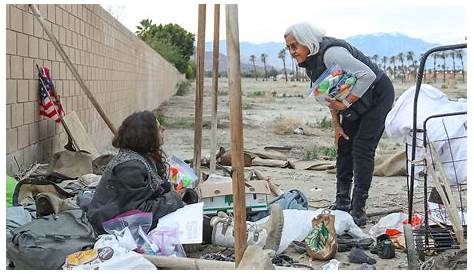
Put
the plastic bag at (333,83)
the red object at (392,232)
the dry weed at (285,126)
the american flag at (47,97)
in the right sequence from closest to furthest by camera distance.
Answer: the red object at (392,232) < the plastic bag at (333,83) < the american flag at (47,97) < the dry weed at (285,126)

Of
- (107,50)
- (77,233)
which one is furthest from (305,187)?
(107,50)

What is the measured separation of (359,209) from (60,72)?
158 inches

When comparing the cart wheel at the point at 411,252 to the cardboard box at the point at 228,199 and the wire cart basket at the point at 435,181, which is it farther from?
the cardboard box at the point at 228,199

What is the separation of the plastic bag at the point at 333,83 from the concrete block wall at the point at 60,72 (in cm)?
260

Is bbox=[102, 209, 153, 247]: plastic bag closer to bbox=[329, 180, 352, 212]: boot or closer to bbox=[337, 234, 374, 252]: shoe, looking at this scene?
bbox=[337, 234, 374, 252]: shoe

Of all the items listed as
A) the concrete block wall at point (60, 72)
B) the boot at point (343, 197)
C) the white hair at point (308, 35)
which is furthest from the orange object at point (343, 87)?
the concrete block wall at point (60, 72)

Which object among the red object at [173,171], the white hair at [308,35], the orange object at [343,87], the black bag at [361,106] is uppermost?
the white hair at [308,35]

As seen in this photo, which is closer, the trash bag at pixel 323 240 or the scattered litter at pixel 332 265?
the scattered litter at pixel 332 265

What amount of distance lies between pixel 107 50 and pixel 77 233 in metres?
7.76

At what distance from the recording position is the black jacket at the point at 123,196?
3.90m

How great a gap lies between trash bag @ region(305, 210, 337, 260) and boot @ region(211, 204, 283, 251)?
0.95 ft

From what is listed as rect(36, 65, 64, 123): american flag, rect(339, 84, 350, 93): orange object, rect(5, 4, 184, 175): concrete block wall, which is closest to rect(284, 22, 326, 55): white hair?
rect(339, 84, 350, 93): orange object

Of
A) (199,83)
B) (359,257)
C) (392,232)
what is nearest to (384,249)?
(359,257)

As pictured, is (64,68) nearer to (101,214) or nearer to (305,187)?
(305,187)
